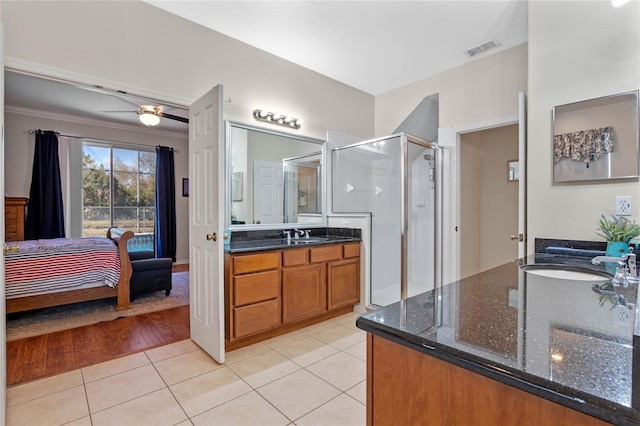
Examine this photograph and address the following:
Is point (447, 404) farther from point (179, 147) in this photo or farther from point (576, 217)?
point (179, 147)

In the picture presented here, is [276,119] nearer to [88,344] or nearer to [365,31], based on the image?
[365,31]

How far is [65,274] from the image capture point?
3.24m

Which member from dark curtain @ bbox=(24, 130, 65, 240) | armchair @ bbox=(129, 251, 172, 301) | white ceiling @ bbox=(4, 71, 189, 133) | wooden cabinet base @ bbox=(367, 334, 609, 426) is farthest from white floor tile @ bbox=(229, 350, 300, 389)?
dark curtain @ bbox=(24, 130, 65, 240)

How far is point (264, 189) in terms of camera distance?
340cm

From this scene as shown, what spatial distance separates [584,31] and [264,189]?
2827 mm

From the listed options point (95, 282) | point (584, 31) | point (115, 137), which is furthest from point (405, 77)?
point (115, 137)

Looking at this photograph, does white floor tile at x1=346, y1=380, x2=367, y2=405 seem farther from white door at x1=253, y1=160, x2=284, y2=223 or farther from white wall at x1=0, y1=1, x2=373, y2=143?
white wall at x1=0, y1=1, x2=373, y2=143

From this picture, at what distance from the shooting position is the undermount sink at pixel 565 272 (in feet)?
4.84

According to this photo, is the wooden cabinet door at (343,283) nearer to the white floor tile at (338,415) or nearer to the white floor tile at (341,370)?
the white floor tile at (341,370)

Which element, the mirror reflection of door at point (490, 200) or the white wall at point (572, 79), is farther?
the mirror reflection of door at point (490, 200)

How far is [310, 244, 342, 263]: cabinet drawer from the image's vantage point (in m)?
3.06

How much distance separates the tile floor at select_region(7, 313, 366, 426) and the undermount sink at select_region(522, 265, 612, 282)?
120cm

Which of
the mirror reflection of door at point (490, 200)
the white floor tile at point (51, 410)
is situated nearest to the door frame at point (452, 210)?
the mirror reflection of door at point (490, 200)

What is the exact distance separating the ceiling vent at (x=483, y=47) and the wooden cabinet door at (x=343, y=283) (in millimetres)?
2382
